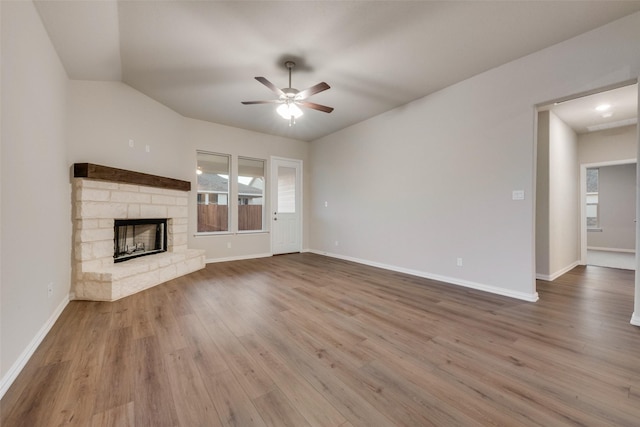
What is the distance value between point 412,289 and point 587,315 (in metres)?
1.73

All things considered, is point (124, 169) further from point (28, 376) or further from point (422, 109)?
point (422, 109)

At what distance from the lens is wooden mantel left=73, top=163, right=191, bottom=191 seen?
10.1 feet

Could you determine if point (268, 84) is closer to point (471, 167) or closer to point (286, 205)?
point (471, 167)

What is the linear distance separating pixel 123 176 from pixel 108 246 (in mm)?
970

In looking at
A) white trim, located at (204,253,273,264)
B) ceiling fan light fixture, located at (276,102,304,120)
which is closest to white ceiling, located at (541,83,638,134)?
ceiling fan light fixture, located at (276,102,304,120)

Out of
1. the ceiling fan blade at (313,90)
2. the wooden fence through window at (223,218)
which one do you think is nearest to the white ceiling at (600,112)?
the ceiling fan blade at (313,90)

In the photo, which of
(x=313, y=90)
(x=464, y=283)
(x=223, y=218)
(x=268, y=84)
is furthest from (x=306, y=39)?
(x=223, y=218)

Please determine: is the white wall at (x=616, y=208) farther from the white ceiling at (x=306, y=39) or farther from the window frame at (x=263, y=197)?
the window frame at (x=263, y=197)

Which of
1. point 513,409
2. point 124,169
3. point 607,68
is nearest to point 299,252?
point 124,169

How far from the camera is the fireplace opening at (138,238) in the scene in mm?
3740

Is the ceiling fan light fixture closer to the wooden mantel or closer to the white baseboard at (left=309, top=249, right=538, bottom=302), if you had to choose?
the wooden mantel

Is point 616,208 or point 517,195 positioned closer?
point 517,195

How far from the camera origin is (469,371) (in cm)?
172

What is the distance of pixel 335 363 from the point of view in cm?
182
